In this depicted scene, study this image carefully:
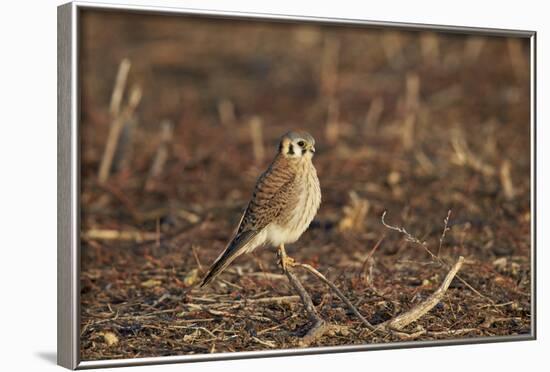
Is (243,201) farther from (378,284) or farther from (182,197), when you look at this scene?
(378,284)

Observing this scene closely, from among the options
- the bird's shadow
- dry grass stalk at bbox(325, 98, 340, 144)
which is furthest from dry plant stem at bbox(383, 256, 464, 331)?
dry grass stalk at bbox(325, 98, 340, 144)

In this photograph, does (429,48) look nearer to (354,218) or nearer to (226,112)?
(226,112)

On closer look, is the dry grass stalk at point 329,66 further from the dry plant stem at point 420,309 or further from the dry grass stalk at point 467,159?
the dry plant stem at point 420,309

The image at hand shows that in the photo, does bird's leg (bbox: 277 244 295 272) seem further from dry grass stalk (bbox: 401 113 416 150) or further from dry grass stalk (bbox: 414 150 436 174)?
dry grass stalk (bbox: 401 113 416 150)

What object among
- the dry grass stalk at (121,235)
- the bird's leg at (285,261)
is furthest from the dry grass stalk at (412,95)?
the bird's leg at (285,261)

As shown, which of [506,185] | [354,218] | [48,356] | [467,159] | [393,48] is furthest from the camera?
[393,48]

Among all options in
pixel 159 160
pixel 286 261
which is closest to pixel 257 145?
pixel 159 160

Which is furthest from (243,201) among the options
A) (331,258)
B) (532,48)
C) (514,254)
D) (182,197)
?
(532,48)
